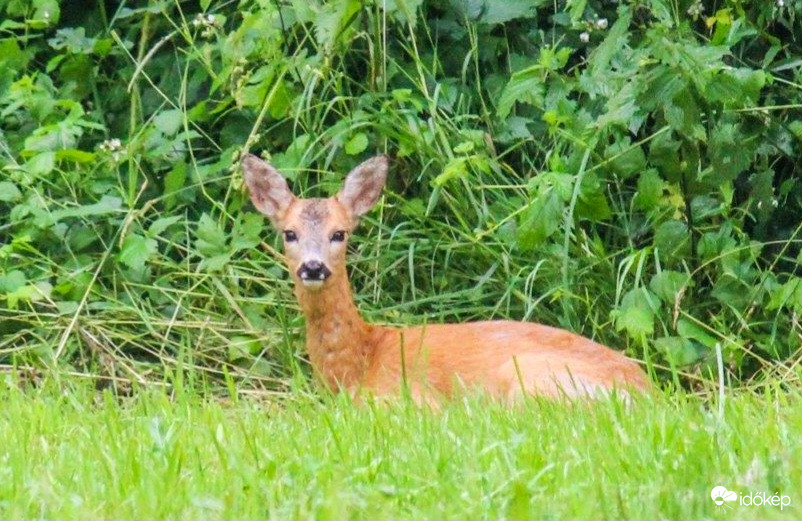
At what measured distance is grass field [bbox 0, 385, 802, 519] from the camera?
10.8 feet

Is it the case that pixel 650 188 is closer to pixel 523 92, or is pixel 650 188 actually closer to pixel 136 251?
pixel 523 92

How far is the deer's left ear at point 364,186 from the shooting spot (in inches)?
249

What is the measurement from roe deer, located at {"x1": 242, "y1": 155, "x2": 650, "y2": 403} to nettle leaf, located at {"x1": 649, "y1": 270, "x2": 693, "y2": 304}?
476 millimetres

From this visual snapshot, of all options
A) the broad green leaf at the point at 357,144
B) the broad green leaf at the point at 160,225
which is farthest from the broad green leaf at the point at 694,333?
the broad green leaf at the point at 160,225

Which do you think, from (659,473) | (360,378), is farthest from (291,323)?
(659,473)

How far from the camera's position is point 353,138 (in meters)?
6.70

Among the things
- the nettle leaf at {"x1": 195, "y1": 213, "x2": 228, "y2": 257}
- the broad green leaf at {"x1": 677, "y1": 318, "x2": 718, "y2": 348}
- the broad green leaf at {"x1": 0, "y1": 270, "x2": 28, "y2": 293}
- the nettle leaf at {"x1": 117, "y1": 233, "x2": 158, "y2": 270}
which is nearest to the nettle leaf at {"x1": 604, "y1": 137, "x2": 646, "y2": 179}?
the broad green leaf at {"x1": 677, "y1": 318, "x2": 718, "y2": 348}

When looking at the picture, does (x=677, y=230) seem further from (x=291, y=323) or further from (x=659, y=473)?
(x=659, y=473)

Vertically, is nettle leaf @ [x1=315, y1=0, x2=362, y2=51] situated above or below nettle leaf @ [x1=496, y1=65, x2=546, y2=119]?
above

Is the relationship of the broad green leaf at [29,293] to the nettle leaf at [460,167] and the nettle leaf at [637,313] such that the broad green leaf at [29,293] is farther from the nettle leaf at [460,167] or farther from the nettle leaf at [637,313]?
the nettle leaf at [637,313]

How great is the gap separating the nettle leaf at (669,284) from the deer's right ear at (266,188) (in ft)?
4.77

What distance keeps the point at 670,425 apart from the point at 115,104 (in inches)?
172

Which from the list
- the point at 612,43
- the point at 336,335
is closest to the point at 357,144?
the point at 336,335

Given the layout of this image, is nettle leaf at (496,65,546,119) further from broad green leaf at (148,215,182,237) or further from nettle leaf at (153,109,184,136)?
nettle leaf at (153,109,184,136)
